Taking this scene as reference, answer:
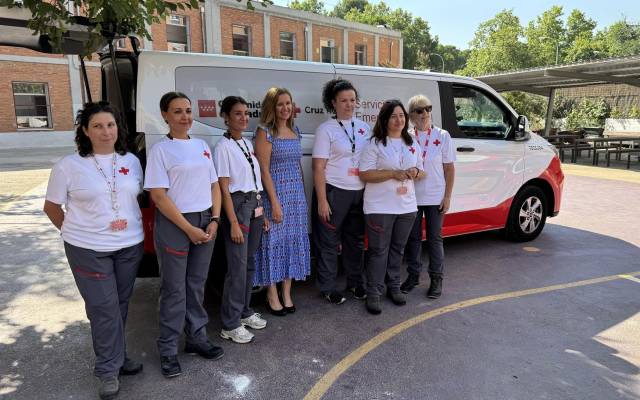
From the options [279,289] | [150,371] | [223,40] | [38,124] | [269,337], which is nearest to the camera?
[150,371]

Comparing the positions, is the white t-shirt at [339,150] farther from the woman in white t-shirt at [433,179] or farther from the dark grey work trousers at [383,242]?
the woman in white t-shirt at [433,179]

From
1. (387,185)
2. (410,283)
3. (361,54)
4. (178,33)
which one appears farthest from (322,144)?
(361,54)

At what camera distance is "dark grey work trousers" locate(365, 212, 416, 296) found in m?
3.83

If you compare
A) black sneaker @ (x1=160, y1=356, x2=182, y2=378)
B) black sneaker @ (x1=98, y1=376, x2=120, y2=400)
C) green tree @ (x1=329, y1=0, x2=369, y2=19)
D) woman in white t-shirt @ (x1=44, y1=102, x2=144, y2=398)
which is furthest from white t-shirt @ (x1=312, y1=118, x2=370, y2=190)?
green tree @ (x1=329, y1=0, x2=369, y2=19)

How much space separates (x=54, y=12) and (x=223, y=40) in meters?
23.6

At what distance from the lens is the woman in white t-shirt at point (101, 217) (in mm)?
2611

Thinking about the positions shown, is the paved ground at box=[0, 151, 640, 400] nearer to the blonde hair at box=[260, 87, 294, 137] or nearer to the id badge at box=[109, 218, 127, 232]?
the id badge at box=[109, 218, 127, 232]

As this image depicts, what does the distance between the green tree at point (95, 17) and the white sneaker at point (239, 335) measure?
2326 mm

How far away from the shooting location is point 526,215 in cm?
585

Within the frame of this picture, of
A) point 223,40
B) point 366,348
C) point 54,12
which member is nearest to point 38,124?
point 223,40

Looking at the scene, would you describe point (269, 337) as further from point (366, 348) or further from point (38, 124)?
point (38, 124)

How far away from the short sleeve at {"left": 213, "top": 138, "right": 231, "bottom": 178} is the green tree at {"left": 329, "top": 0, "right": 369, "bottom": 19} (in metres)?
82.2

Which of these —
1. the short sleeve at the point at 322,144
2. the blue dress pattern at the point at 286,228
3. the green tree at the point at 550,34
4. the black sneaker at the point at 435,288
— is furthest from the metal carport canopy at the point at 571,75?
the green tree at the point at 550,34

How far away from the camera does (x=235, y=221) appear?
321 centimetres
